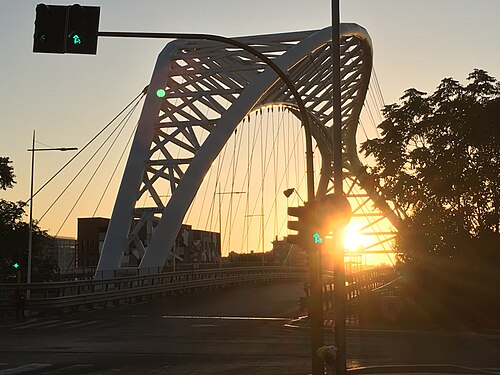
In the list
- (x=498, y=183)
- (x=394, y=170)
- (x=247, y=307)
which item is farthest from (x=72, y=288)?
(x=498, y=183)

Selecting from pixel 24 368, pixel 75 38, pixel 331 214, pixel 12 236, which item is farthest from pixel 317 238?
pixel 12 236

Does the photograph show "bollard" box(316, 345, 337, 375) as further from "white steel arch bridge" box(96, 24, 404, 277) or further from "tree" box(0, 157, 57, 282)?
"tree" box(0, 157, 57, 282)

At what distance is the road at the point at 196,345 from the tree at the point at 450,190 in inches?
213

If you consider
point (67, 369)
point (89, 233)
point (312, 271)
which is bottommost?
point (67, 369)

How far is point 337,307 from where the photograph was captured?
14.5m

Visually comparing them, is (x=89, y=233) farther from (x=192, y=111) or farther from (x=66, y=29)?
(x=66, y=29)

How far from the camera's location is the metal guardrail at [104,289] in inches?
1350

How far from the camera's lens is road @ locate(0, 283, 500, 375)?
17.7 meters

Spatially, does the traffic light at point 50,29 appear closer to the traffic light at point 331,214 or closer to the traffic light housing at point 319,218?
the traffic light housing at point 319,218

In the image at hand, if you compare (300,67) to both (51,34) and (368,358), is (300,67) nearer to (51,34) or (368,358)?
(368,358)

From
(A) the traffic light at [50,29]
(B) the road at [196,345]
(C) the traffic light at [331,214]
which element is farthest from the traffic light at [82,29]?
(B) the road at [196,345]

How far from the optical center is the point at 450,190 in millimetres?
32906

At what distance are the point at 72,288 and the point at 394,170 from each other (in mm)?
15913

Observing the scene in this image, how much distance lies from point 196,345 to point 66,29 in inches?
470
